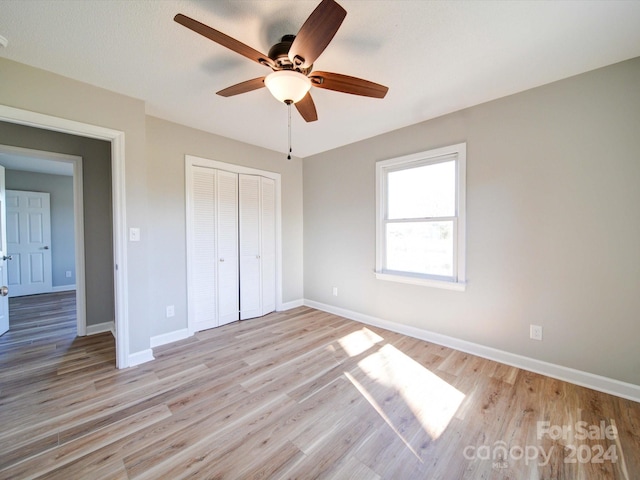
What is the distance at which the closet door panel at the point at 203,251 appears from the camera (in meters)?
3.19

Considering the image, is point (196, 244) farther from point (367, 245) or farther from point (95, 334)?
point (367, 245)

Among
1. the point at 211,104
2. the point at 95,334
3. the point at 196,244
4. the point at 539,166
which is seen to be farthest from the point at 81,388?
the point at 539,166

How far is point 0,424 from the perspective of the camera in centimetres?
167

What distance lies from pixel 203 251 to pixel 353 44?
2.77m

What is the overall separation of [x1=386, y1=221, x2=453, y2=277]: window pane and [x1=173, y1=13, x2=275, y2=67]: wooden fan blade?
7.58 ft

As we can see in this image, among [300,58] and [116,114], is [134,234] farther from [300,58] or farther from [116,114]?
[300,58]

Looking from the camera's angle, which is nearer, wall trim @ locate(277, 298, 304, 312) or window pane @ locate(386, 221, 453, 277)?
window pane @ locate(386, 221, 453, 277)

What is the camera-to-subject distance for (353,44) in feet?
5.72

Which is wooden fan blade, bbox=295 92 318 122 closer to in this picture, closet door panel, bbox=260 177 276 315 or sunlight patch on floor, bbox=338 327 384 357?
closet door panel, bbox=260 177 276 315

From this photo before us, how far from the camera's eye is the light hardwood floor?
138 cm

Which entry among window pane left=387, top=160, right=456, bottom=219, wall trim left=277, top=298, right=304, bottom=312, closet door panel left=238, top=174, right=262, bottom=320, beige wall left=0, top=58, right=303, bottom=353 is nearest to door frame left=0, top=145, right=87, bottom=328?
beige wall left=0, top=58, right=303, bottom=353

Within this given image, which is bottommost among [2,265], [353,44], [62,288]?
[62,288]

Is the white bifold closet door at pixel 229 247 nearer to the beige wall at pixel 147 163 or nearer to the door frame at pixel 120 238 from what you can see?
the beige wall at pixel 147 163

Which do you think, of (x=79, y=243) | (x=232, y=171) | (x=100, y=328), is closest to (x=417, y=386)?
(x=232, y=171)
